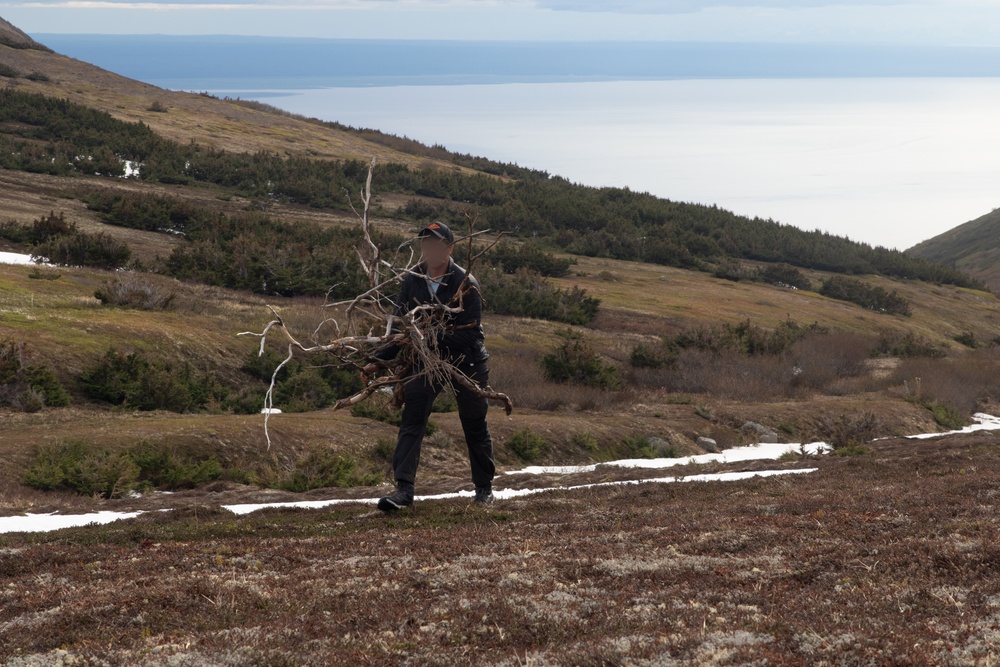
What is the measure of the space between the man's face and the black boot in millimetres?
2249

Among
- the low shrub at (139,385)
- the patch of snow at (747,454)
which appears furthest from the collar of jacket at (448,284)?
the low shrub at (139,385)

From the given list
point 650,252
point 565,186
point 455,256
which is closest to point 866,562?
point 455,256

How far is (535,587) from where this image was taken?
5867 millimetres

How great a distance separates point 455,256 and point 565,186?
126ft

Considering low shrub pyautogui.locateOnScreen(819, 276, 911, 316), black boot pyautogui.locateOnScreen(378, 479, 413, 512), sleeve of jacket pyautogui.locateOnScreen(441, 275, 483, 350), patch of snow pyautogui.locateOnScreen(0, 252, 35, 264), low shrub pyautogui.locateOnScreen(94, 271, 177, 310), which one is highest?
low shrub pyautogui.locateOnScreen(819, 276, 911, 316)

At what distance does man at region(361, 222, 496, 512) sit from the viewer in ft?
30.5

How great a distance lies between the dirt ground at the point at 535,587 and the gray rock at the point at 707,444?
1128 cm

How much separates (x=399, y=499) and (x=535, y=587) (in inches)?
150

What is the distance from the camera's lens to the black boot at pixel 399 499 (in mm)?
9367

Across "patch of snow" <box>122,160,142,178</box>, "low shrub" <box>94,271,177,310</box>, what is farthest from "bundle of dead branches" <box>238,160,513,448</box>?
"patch of snow" <box>122,160,142,178</box>

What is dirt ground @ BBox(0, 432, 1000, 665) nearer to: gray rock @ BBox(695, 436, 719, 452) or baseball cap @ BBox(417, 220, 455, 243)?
baseball cap @ BBox(417, 220, 455, 243)

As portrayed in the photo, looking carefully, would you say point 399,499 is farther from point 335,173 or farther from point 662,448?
point 335,173

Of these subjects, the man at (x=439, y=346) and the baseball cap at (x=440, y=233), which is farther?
the man at (x=439, y=346)

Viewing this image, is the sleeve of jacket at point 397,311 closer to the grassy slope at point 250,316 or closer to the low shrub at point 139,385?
the grassy slope at point 250,316
